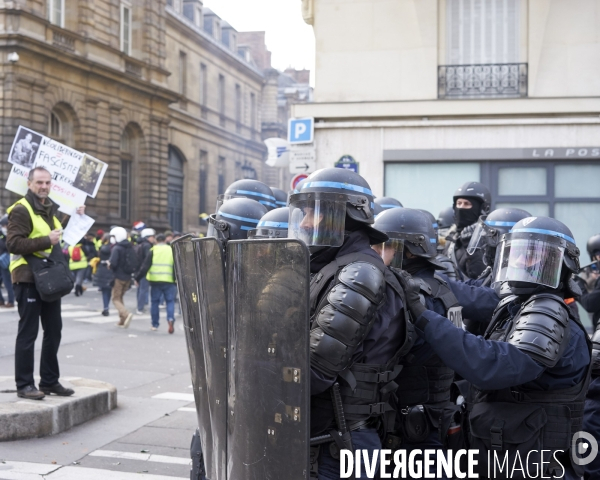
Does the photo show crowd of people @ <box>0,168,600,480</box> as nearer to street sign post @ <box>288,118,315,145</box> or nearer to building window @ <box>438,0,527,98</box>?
street sign post @ <box>288,118,315,145</box>

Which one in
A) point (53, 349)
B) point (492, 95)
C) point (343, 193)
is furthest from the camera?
point (492, 95)

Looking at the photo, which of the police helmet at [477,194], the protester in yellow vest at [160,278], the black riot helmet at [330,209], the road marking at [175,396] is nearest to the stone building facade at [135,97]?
the protester in yellow vest at [160,278]

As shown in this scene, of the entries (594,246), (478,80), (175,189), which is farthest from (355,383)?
(175,189)

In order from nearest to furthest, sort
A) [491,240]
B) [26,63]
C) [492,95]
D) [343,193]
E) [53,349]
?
[343,193] → [491,240] → [53,349] → [492,95] → [26,63]

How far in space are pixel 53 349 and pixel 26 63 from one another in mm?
21852

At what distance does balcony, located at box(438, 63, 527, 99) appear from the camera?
12.5 metres

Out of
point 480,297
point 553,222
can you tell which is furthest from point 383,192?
point 553,222

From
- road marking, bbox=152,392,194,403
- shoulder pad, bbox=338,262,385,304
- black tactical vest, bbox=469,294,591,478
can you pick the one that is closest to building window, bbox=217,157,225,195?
road marking, bbox=152,392,194,403

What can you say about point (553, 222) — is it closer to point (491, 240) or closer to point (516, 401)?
point (516, 401)

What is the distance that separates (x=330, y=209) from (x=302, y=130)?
9.25 m

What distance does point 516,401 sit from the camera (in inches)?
120

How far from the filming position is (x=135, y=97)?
108 feet

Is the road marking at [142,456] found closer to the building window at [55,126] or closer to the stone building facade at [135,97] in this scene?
the stone building facade at [135,97]

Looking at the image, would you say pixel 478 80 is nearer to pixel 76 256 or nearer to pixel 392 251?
pixel 392 251
